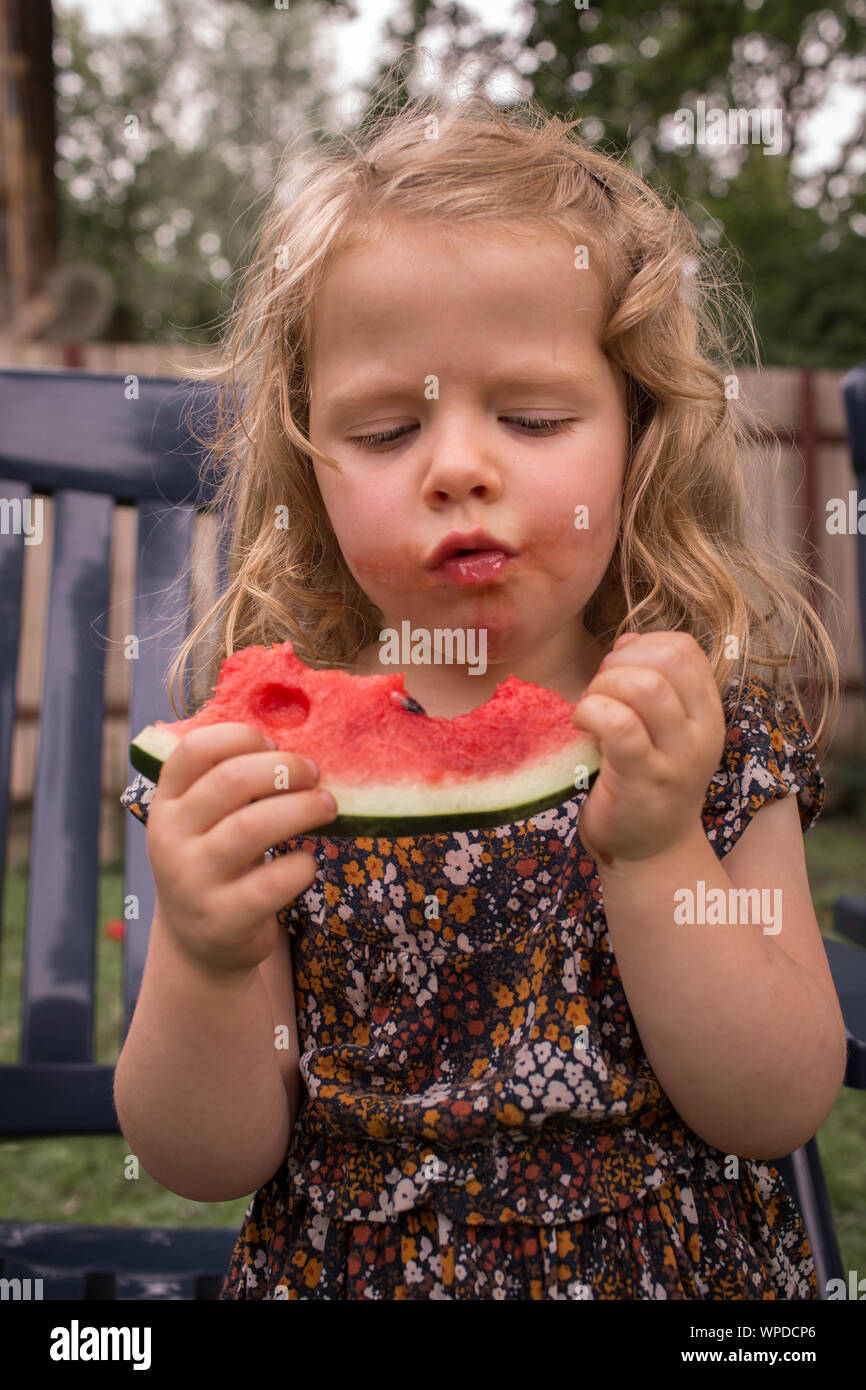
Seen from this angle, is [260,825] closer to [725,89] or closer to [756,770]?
[756,770]

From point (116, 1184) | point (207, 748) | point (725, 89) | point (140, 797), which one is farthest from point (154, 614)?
point (725, 89)

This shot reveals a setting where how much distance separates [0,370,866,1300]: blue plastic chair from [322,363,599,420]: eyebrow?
2.79 feet

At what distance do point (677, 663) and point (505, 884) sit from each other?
0.52m

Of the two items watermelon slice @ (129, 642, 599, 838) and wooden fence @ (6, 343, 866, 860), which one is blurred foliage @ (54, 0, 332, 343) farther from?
watermelon slice @ (129, 642, 599, 838)

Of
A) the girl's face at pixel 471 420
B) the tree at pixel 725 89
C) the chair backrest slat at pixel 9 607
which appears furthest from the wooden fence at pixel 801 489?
the girl's face at pixel 471 420

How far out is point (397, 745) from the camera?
1.36 meters

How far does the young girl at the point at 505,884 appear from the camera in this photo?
1282mm

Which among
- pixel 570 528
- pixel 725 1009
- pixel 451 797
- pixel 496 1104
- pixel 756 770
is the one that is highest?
pixel 570 528

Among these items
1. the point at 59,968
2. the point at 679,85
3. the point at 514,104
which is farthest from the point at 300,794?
the point at 679,85

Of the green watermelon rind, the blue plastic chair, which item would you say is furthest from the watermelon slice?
the blue plastic chair

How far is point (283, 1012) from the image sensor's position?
66.6 inches

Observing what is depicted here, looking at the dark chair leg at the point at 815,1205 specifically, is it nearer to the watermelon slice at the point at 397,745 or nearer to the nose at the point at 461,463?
the watermelon slice at the point at 397,745

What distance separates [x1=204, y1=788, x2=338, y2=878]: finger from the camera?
1.16m

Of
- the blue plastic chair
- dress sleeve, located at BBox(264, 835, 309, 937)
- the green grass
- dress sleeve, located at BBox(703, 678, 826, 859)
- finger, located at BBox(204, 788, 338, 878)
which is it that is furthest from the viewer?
the green grass
